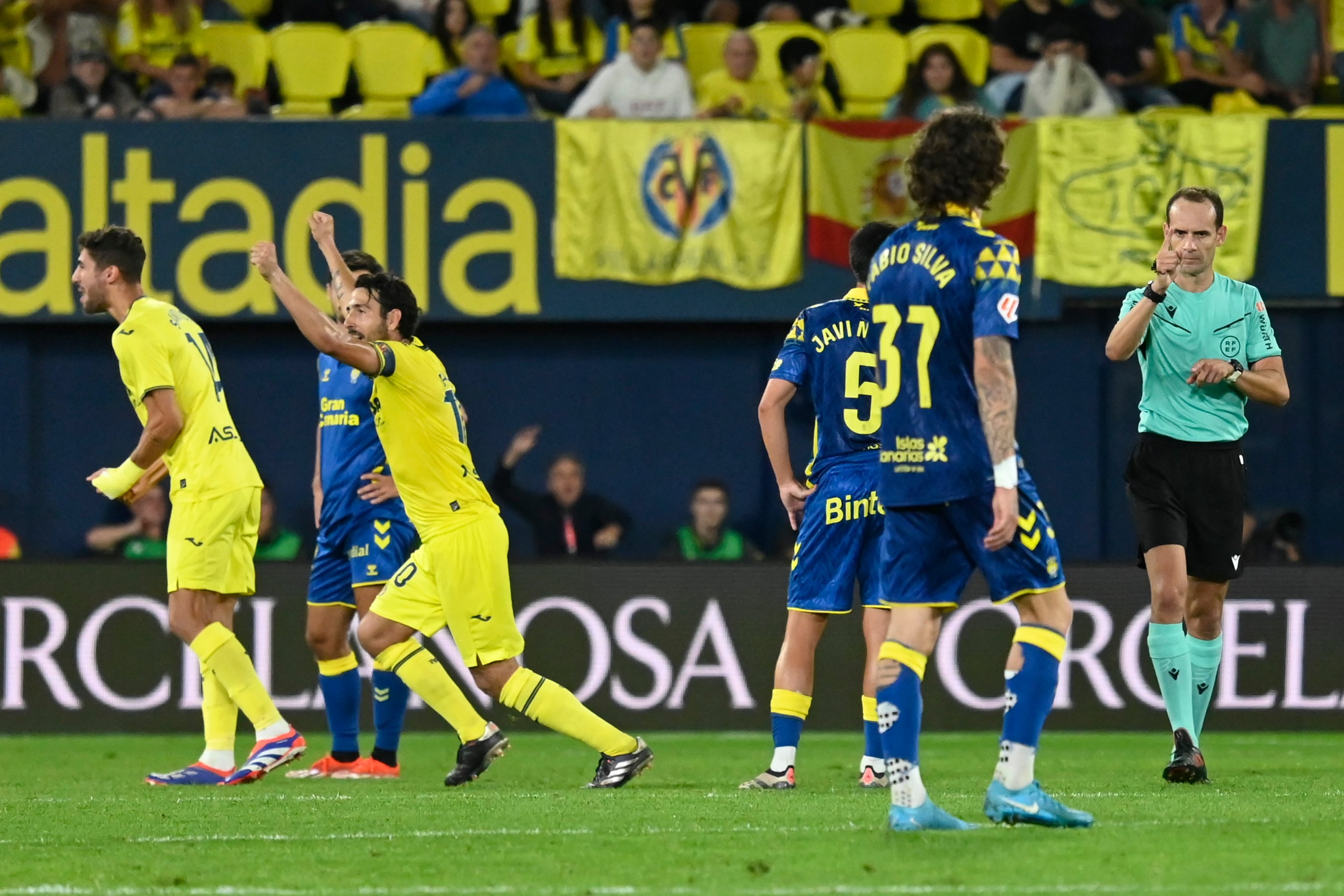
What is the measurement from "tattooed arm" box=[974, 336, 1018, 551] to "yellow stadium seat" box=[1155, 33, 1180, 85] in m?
9.85

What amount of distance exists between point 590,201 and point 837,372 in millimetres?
5886

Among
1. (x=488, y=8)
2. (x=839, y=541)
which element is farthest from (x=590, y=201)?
(x=839, y=541)

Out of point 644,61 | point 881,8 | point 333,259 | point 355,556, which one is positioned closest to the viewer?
point 333,259

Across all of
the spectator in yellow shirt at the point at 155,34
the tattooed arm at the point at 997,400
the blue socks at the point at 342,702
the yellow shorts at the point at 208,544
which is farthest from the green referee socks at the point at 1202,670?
the spectator in yellow shirt at the point at 155,34

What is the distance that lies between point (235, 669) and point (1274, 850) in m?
4.41

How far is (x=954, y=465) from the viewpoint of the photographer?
5465 millimetres

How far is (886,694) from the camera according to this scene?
5539 millimetres

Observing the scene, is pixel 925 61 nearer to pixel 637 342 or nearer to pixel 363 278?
pixel 637 342

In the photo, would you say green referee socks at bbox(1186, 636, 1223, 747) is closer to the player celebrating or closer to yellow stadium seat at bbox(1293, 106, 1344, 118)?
the player celebrating

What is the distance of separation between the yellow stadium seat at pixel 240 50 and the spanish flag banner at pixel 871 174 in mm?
4131

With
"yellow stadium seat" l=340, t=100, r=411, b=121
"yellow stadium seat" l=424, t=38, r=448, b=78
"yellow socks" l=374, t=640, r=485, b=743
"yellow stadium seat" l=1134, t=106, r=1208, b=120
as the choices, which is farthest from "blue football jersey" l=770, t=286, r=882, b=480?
"yellow stadium seat" l=424, t=38, r=448, b=78

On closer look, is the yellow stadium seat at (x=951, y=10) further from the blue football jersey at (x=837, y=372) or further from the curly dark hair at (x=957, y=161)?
the curly dark hair at (x=957, y=161)

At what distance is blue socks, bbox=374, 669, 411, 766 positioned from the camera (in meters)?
8.78

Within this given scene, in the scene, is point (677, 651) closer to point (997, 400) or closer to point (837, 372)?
point (837, 372)
